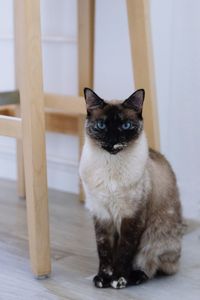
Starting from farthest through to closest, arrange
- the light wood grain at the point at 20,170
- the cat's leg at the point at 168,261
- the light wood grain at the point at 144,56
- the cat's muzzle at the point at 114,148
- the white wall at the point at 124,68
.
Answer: the light wood grain at the point at 20,170 → the white wall at the point at 124,68 → the light wood grain at the point at 144,56 → the cat's leg at the point at 168,261 → the cat's muzzle at the point at 114,148

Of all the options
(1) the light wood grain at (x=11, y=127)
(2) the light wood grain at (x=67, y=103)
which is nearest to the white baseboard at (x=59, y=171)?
(2) the light wood grain at (x=67, y=103)

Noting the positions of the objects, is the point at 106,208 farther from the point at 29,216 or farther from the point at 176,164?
the point at 176,164

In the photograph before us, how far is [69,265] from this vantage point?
1.23 meters

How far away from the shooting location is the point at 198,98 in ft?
4.99

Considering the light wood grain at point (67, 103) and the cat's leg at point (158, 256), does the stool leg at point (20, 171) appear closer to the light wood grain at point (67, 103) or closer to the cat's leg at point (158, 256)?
the light wood grain at point (67, 103)

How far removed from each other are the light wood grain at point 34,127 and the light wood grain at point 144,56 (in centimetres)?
36

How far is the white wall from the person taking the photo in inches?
59.9

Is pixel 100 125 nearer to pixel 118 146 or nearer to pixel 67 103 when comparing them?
pixel 118 146

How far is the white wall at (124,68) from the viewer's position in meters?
1.52

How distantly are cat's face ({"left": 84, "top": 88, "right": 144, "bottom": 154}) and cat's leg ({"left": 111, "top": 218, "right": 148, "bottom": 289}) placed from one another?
0.15m

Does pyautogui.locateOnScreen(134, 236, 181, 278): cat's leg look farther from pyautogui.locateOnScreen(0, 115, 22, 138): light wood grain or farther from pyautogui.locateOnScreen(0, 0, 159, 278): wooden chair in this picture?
pyautogui.locateOnScreen(0, 115, 22, 138): light wood grain

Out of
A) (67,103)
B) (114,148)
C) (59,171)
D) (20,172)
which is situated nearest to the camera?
(114,148)

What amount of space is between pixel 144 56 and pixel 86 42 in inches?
12.6

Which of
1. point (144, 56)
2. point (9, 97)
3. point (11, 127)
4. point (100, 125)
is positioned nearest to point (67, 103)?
A: point (9, 97)
